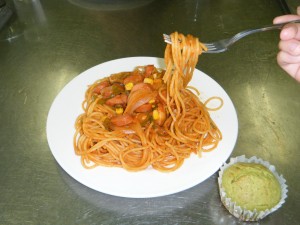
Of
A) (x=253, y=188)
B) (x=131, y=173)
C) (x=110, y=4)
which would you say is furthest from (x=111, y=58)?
(x=253, y=188)

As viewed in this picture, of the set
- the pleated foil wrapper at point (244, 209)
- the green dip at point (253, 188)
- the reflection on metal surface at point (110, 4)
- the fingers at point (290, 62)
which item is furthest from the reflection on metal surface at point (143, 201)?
the reflection on metal surface at point (110, 4)

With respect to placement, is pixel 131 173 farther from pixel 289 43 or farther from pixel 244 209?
pixel 289 43

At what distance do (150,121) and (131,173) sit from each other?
458 mm

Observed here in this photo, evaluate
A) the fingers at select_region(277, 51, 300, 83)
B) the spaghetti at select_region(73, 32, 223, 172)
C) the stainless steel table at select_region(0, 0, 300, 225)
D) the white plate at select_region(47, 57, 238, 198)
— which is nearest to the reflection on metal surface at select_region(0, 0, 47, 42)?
the stainless steel table at select_region(0, 0, 300, 225)

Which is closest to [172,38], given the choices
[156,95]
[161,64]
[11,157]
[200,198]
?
[156,95]

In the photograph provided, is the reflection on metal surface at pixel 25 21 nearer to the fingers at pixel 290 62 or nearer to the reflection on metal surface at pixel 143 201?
the reflection on metal surface at pixel 143 201

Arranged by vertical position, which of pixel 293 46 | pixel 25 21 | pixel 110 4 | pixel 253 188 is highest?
pixel 25 21

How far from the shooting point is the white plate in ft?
6.73

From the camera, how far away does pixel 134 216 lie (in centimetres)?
219

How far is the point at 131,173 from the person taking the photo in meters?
2.13

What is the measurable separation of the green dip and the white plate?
0.52 feet

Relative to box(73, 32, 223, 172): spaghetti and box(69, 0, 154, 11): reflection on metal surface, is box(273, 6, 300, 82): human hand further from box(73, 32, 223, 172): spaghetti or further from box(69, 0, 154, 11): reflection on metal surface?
box(69, 0, 154, 11): reflection on metal surface

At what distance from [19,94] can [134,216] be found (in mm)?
1664

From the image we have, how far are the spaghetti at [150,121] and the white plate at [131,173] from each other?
0.16 feet
